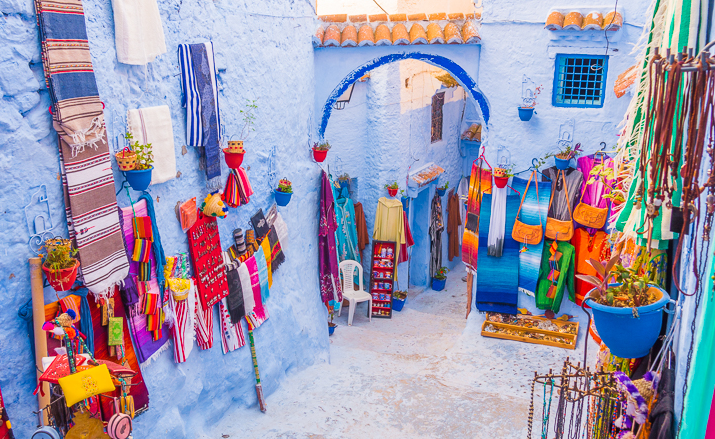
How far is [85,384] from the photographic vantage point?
344 centimetres

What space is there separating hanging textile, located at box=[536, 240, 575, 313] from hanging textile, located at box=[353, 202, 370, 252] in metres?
3.92

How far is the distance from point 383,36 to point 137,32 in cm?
417

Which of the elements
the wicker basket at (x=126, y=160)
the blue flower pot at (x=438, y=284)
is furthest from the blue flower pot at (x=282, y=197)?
the blue flower pot at (x=438, y=284)

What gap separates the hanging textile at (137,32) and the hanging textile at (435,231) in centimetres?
874

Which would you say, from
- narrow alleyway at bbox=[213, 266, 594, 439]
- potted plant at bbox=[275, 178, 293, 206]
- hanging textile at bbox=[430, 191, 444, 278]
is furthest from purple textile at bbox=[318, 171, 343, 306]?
hanging textile at bbox=[430, 191, 444, 278]

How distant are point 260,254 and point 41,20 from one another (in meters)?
3.49

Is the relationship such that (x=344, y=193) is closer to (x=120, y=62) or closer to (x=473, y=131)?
(x=473, y=131)

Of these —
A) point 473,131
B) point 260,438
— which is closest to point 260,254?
point 260,438

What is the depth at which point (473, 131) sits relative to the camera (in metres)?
13.9

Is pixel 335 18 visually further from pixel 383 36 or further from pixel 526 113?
pixel 526 113

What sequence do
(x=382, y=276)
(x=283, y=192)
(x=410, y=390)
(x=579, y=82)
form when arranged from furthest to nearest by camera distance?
(x=382, y=276) → (x=579, y=82) → (x=410, y=390) → (x=283, y=192)

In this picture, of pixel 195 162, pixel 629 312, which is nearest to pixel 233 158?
pixel 195 162

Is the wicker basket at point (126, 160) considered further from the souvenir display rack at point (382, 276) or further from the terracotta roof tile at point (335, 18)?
the souvenir display rack at point (382, 276)

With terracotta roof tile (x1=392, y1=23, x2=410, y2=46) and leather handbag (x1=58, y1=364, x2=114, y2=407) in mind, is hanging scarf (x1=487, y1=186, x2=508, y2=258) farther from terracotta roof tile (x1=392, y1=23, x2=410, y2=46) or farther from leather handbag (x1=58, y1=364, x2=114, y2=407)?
leather handbag (x1=58, y1=364, x2=114, y2=407)
